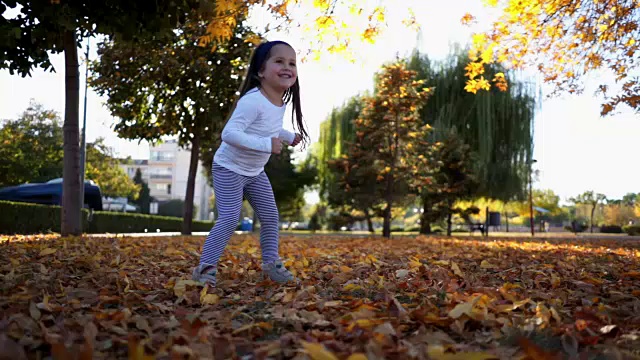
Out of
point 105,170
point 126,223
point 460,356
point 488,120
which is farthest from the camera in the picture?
Answer: point 105,170

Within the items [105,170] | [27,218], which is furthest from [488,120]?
[105,170]

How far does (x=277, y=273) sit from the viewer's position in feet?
12.3

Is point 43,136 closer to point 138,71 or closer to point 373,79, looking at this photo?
point 373,79

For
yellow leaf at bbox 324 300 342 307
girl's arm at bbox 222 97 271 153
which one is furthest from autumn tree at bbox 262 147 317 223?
yellow leaf at bbox 324 300 342 307

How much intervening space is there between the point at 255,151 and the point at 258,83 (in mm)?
555

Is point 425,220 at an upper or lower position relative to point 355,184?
lower

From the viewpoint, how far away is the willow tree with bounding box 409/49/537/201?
2173 centimetres

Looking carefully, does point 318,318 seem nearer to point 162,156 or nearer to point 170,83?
point 170,83

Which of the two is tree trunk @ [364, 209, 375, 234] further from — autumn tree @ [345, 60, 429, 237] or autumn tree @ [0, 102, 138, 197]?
autumn tree @ [0, 102, 138, 197]

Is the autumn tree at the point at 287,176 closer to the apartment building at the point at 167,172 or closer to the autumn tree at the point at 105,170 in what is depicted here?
the autumn tree at the point at 105,170

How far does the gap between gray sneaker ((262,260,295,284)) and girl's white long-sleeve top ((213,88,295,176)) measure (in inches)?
24.5

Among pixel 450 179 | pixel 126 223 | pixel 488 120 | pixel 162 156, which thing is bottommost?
pixel 126 223

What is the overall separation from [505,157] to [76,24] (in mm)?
19058

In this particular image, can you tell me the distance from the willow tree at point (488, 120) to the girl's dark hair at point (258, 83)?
1815 cm
